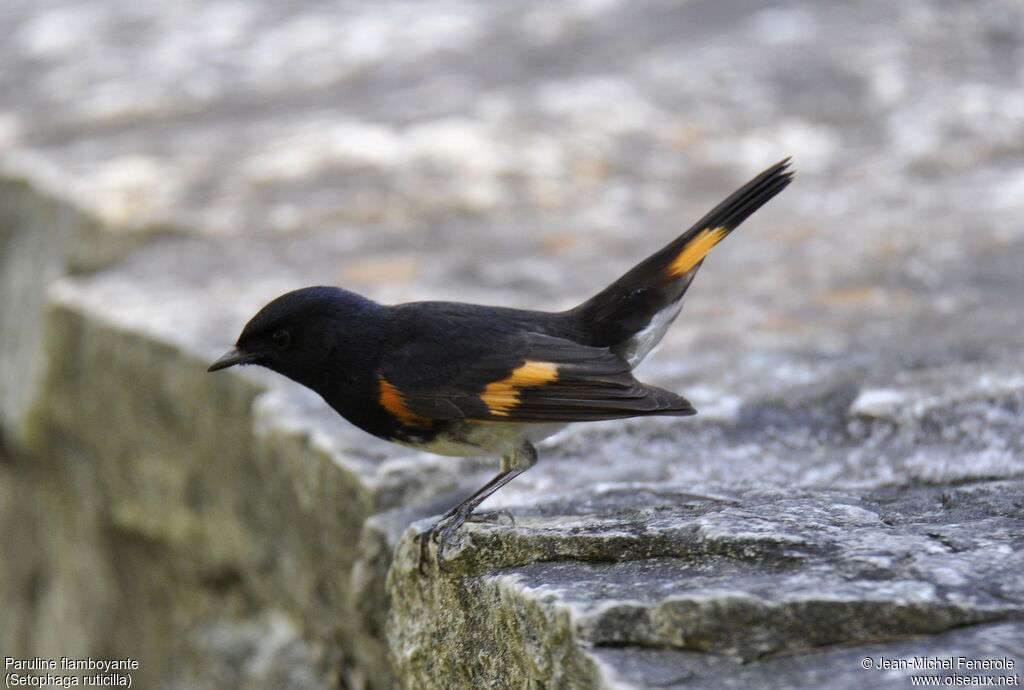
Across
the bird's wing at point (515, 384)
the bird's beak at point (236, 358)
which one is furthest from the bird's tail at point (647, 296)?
the bird's beak at point (236, 358)

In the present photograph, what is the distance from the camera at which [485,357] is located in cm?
304

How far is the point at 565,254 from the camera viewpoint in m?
5.31

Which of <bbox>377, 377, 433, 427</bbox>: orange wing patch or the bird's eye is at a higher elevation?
the bird's eye

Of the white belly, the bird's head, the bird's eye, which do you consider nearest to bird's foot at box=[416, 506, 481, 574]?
the white belly

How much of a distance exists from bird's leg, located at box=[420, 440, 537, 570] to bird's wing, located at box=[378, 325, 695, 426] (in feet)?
0.64

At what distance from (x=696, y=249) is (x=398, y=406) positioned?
92 centimetres

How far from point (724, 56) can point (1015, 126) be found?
1800 mm

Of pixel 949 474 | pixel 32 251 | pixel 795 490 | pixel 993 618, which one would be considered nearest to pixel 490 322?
pixel 795 490

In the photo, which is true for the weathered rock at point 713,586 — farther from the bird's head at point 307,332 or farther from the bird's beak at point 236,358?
the bird's beak at point 236,358

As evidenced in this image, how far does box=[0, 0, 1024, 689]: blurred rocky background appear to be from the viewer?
2291 mm

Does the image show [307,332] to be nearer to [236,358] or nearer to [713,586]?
[236,358]

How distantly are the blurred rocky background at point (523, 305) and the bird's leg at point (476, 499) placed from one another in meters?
0.06

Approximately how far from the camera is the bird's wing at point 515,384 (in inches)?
112

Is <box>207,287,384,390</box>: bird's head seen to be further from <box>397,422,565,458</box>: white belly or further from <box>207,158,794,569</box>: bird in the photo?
<box>397,422,565,458</box>: white belly
